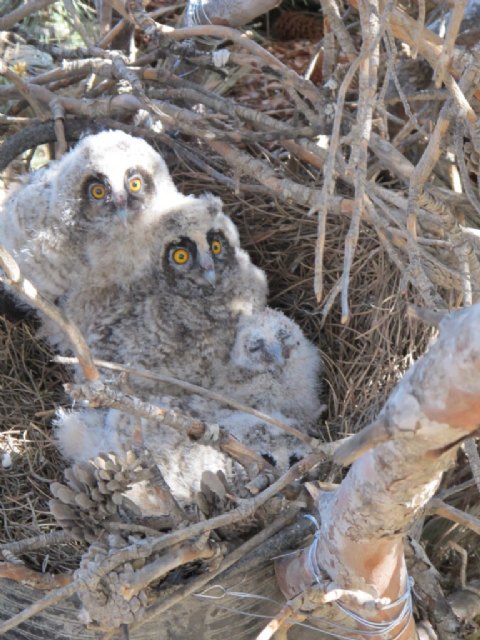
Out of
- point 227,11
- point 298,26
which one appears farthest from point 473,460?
point 298,26

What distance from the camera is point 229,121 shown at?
4.07 m

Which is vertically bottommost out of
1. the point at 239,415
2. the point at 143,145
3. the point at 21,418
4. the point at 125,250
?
the point at 21,418

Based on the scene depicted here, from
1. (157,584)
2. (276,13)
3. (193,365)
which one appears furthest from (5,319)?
(276,13)

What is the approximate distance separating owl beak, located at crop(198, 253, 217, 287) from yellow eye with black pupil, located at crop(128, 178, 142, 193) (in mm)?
380

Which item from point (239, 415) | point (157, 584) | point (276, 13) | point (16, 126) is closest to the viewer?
point (157, 584)

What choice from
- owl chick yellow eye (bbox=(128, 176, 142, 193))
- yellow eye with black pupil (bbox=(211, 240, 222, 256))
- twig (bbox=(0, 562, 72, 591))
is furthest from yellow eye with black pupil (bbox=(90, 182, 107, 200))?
twig (bbox=(0, 562, 72, 591))

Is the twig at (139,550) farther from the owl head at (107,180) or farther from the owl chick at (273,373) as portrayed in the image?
the owl head at (107,180)

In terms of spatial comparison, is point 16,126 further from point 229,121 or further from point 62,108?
point 229,121

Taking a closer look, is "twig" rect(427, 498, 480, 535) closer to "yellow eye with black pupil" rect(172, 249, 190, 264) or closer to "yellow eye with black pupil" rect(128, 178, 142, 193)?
"yellow eye with black pupil" rect(172, 249, 190, 264)

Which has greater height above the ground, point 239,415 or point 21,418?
point 239,415

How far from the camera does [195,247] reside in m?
3.86

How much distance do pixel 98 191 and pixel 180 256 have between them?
1.36 ft

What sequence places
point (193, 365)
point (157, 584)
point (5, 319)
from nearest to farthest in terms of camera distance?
point (157, 584), point (193, 365), point (5, 319)

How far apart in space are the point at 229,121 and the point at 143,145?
1.26 feet
